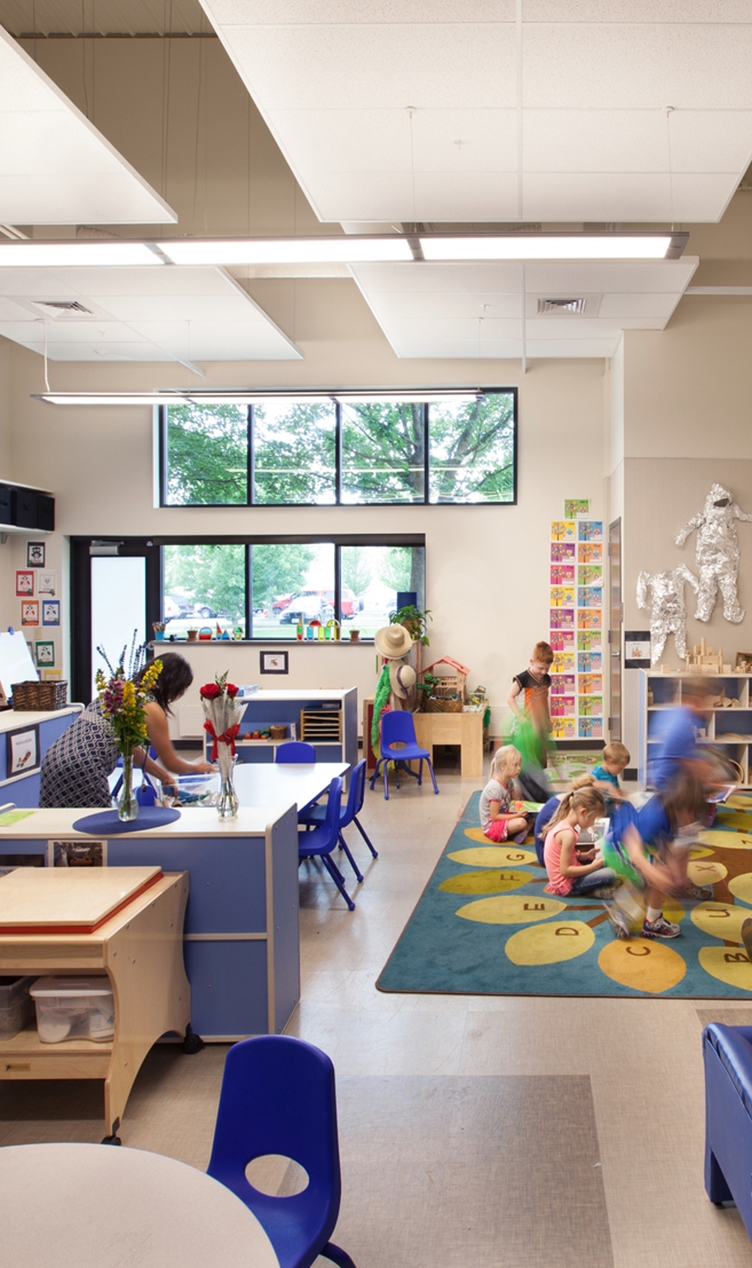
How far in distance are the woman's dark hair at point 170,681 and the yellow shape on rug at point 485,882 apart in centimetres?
220

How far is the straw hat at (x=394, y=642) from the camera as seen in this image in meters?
8.50

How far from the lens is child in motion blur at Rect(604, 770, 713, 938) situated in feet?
14.0

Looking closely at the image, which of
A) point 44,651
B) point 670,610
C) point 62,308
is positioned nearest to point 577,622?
point 670,610

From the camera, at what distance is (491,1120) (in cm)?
295

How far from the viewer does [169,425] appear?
34.0 feet

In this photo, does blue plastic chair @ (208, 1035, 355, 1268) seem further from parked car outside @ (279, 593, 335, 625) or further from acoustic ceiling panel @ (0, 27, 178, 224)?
parked car outside @ (279, 593, 335, 625)

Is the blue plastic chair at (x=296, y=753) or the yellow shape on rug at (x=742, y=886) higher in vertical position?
the blue plastic chair at (x=296, y=753)

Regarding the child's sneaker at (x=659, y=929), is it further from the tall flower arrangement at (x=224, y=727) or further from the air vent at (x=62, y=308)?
the air vent at (x=62, y=308)

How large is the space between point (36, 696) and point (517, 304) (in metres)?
5.17

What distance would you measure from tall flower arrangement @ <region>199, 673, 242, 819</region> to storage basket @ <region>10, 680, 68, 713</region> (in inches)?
130

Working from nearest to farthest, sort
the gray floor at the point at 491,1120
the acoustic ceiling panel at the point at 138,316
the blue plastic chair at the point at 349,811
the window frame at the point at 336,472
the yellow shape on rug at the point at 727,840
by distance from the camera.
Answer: the gray floor at the point at 491,1120, the blue plastic chair at the point at 349,811, the yellow shape on rug at the point at 727,840, the acoustic ceiling panel at the point at 138,316, the window frame at the point at 336,472

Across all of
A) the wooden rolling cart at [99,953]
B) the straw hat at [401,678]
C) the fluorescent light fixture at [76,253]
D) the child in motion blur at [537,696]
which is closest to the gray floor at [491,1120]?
the wooden rolling cart at [99,953]

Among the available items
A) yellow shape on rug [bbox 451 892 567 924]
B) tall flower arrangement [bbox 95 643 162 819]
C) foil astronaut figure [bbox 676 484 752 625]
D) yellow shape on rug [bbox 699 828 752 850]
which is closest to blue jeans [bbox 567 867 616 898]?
yellow shape on rug [bbox 451 892 567 924]

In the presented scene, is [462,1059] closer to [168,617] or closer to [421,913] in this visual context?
[421,913]
